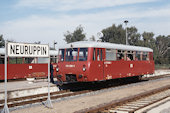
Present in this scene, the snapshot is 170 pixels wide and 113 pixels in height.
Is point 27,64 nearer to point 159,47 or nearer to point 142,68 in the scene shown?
point 142,68

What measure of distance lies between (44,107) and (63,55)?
5553 millimetres

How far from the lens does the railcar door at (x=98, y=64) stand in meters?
13.7

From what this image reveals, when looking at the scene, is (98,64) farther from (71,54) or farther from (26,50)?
(26,50)

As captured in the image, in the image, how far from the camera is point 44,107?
380 inches

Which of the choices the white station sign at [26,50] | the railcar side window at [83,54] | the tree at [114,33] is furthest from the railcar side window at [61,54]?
the tree at [114,33]

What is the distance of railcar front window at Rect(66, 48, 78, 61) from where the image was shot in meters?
14.0

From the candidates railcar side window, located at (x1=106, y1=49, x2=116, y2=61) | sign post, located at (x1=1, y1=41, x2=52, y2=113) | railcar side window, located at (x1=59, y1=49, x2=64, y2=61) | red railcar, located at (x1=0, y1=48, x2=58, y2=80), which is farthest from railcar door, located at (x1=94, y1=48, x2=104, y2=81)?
red railcar, located at (x1=0, y1=48, x2=58, y2=80)

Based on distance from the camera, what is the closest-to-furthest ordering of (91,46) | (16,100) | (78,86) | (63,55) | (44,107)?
(44,107) → (16,100) → (91,46) → (63,55) → (78,86)

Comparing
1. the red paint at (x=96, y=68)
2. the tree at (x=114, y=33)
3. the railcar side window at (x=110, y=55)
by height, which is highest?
the tree at (x=114, y=33)

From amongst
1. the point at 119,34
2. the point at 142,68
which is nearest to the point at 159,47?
the point at 119,34

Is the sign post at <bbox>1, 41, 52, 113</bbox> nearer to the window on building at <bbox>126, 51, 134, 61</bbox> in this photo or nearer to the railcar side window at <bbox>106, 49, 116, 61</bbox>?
the railcar side window at <bbox>106, 49, 116, 61</bbox>

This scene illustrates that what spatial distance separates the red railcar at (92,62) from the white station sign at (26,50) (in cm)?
407

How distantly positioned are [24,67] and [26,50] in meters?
11.8

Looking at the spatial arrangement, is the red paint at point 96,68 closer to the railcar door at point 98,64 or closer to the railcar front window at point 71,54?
the railcar door at point 98,64
